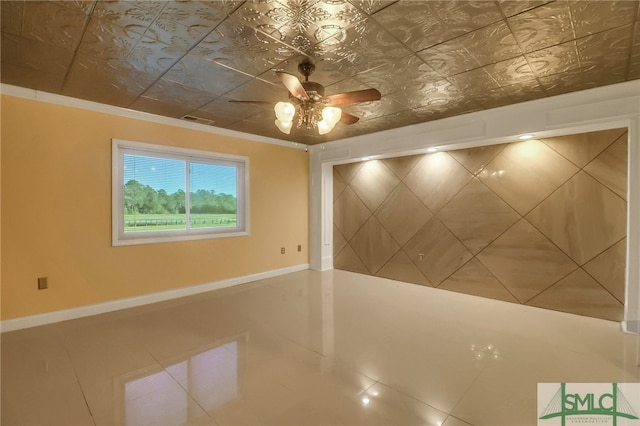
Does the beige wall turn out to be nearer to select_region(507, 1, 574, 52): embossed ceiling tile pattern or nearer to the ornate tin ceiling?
the ornate tin ceiling

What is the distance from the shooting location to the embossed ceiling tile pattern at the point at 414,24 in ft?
5.91

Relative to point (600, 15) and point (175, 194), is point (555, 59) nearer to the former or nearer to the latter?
point (600, 15)

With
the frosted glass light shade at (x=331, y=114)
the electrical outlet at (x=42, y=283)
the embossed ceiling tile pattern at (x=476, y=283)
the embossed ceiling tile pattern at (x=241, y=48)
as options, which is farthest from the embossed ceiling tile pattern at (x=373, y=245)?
the electrical outlet at (x=42, y=283)

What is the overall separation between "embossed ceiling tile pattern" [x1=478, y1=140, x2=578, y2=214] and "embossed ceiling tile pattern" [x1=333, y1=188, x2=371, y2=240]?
2.10 meters

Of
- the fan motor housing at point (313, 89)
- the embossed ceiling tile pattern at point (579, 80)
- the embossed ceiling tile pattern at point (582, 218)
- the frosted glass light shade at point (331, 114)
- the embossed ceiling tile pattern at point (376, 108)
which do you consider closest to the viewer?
the fan motor housing at point (313, 89)

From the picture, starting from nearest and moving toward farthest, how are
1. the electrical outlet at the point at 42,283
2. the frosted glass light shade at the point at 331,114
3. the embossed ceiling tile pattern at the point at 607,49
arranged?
the embossed ceiling tile pattern at the point at 607,49 < the frosted glass light shade at the point at 331,114 < the electrical outlet at the point at 42,283

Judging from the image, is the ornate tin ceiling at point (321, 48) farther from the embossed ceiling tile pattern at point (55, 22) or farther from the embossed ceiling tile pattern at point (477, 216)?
the embossed ceiling tile pattern at point (477, 216)

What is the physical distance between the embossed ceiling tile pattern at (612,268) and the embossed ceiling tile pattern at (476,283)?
910 mm

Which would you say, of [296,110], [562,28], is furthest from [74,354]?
[562,28]

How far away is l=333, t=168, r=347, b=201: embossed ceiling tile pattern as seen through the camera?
5688 millimetres

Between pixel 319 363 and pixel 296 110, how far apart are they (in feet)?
6.85

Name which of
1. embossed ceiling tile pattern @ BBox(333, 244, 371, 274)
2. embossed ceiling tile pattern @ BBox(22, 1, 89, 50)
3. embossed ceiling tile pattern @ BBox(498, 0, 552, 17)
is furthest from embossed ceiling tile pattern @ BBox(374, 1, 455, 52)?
embossed ceiling tile pattern @ BBox(333, 244, 371, 274)

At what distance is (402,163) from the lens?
4906 mm

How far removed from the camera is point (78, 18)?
1.89m
